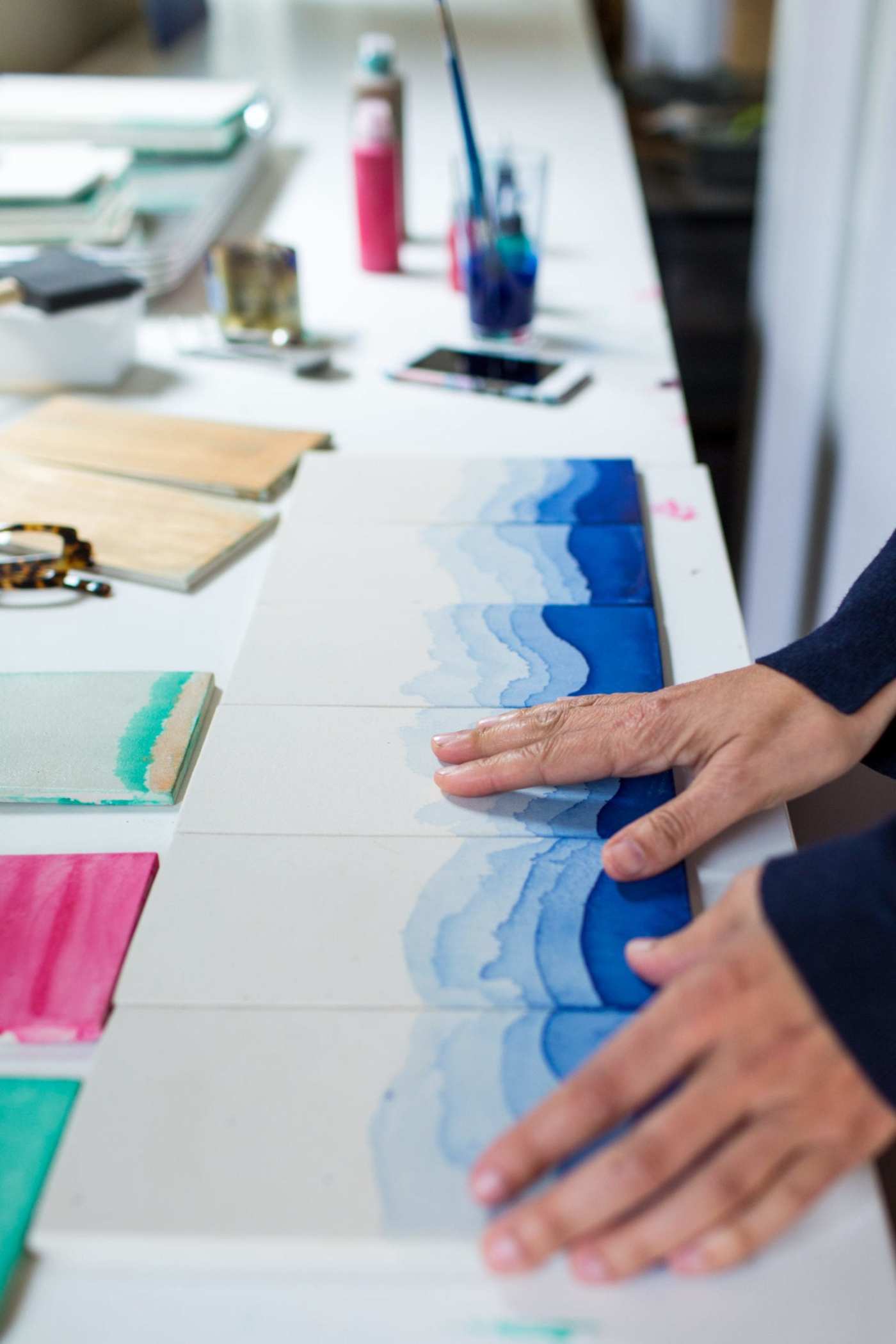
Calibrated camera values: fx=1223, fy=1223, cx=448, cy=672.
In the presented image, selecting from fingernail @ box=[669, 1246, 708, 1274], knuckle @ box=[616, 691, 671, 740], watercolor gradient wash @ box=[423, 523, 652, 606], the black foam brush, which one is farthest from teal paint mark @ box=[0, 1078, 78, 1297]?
the black foam brush

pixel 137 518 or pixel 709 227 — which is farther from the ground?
pixel 137 518

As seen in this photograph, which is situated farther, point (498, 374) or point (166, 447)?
point (498, 374)

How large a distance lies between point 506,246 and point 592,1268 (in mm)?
1113

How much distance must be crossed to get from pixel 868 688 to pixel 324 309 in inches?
36.4

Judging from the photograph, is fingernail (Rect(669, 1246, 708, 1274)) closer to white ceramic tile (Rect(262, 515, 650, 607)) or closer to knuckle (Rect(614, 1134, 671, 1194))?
knuckle (Rect(614, 1134, 671, 1194))

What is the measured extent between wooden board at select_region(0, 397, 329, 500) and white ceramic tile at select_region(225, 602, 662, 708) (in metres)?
0.22

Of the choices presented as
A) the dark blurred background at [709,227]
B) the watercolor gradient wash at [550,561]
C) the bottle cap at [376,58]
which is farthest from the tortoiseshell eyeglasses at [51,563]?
the dark blurred background at [709,227]

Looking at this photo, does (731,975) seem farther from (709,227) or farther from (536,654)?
(709,227)

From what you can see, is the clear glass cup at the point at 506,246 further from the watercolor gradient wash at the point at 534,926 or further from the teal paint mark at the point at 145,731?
the watercolor gradient wash at the point at 534,926

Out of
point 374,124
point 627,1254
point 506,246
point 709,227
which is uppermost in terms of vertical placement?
point 374,124

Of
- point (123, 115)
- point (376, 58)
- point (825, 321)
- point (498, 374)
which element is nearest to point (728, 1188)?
point (498, 374)

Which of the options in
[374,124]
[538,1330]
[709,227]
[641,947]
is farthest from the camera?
[709,227]

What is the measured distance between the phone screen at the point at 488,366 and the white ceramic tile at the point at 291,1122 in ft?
2.75

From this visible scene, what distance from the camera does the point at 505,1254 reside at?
0.44m
